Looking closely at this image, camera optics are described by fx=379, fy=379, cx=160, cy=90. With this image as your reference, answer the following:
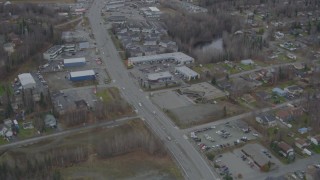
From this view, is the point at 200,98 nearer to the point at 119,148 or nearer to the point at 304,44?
the point at 119,148

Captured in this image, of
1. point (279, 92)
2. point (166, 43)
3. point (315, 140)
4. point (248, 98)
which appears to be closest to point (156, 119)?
point (248, 98)

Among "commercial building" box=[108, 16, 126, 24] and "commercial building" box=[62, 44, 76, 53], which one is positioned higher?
"commercial building" box=[108, 16, 126, 24]

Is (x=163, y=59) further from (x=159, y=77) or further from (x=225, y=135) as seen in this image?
(x=225, y=135)

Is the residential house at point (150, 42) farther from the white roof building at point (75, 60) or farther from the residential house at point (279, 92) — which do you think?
the residential house at point (279, 92)

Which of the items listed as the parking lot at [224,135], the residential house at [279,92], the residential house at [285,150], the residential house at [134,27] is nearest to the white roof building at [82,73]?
the parking lot at [224,135]

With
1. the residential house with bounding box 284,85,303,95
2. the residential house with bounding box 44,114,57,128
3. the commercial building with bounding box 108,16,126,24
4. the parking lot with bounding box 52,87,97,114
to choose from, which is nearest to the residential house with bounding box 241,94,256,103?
the residential house with bounding box 284,85,303,95

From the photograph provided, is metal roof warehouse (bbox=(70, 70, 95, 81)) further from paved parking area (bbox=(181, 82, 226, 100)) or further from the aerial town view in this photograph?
paved parking area (bbox=(181, 82, 226, 100))

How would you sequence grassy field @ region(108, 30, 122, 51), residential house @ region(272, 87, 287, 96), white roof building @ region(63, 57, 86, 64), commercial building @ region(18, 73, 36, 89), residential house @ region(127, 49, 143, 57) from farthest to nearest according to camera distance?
grassy field @ region(108, 30, 122, 51) → residential house @ region(127, 49, 143, 57) → white roof building @ region(63, 57, 86, 64) → residential house @ region(272, 87, 287, 96) → commercial building @ region(18, 73, 36, 89)

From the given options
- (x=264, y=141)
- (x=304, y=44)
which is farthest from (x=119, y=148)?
(x=304, y=44)
